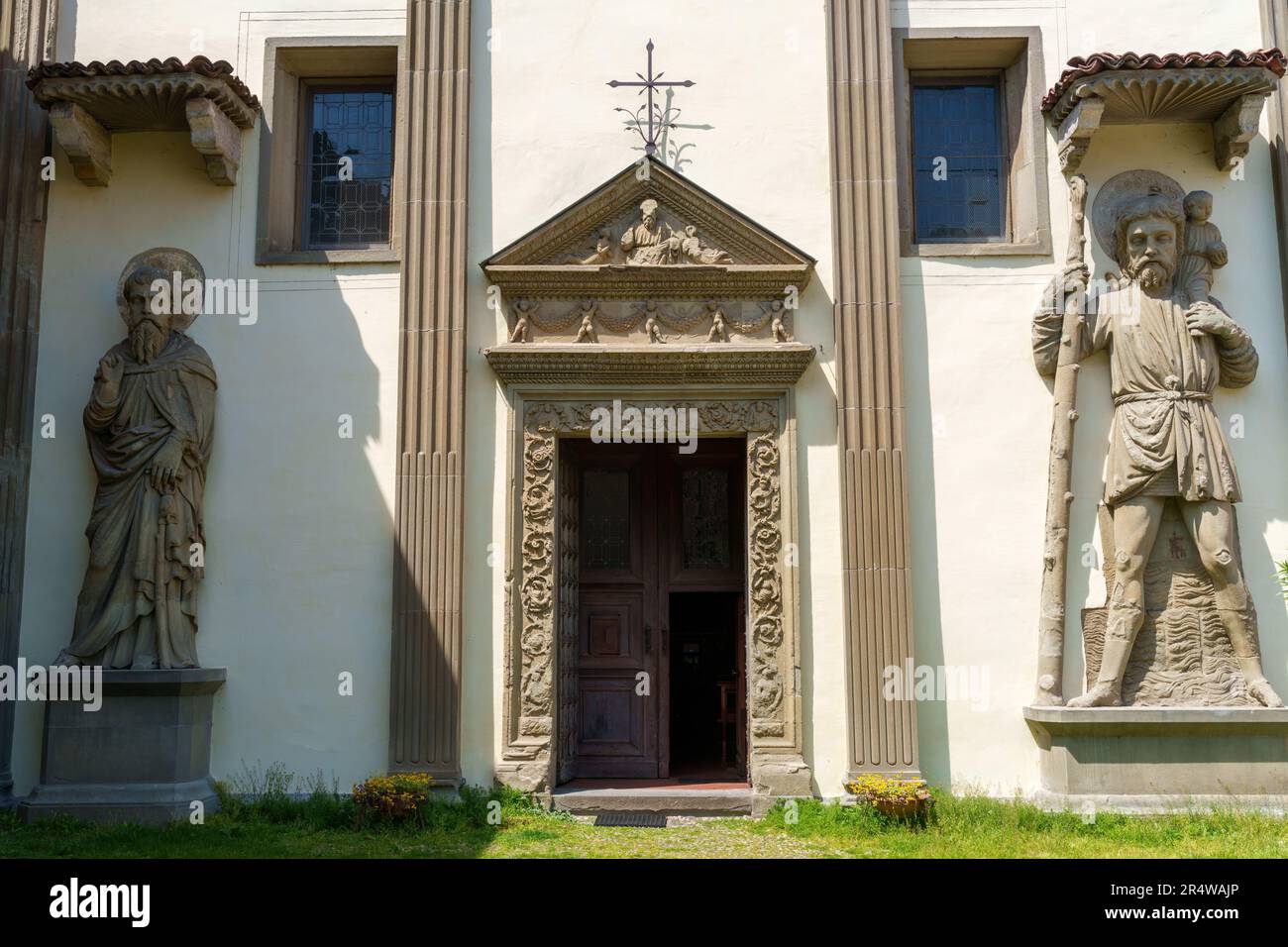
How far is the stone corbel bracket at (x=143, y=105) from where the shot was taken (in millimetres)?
9078

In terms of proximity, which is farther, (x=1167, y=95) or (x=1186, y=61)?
(x=1167, y=95)

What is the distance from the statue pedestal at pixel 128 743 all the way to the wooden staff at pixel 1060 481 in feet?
21.1

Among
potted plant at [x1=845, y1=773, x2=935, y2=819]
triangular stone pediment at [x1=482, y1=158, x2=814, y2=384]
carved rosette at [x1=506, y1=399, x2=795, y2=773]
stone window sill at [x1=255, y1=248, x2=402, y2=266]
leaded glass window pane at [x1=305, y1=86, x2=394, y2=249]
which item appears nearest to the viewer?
potted plant at [x1=845, y1=773, x2=935, y2=819]

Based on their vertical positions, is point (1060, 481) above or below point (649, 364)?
below

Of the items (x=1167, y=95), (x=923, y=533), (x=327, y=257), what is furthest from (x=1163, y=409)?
(x=327, y=257)

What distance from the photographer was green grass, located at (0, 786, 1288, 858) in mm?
7742

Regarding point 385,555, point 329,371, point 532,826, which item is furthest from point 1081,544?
point 329,371

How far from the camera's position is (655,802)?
356 inches

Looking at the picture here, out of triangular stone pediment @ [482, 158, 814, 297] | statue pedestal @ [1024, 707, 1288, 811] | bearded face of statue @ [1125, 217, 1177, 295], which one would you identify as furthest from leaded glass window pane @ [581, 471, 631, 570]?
bearded face of statue @ [1125, 217, 1177, 295]

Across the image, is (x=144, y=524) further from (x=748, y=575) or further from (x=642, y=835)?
(x=748, y=575)

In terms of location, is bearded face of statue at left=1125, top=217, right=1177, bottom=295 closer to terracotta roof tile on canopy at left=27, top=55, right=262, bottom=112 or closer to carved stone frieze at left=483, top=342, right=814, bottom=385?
carved stone frieze at left=483, top=342, right=814, bottom=385

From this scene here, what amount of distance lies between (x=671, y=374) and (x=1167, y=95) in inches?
172

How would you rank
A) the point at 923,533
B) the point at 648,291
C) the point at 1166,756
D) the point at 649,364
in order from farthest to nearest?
the point at 648,291, the point at 649,364, the point at 923,533, the point at 1166,756

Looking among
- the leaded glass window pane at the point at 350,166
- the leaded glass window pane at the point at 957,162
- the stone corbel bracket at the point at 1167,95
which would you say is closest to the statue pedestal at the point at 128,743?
the leaded glass window pane at the point at 350,166
